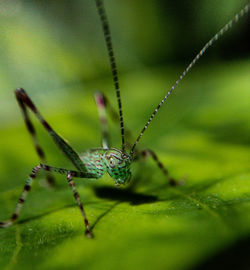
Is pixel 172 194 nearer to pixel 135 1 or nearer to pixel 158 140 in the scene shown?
pixel 158 140

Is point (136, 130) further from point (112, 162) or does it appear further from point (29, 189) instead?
point (29, 189)

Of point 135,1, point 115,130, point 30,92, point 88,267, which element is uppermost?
point 135,1

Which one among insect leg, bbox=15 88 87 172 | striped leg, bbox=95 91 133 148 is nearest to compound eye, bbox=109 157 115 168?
insect leg, bbox=15 88 87 172

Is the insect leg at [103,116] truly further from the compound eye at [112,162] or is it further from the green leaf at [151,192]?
the compound eye at [112,162]

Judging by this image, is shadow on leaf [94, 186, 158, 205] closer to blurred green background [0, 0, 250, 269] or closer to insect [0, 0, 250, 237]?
blurred green background [0, 0, 250, 269]

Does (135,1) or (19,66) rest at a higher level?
(135,1)

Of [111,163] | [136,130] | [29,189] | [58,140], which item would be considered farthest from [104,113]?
[29,189]

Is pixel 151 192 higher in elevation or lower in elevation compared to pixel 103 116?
lower

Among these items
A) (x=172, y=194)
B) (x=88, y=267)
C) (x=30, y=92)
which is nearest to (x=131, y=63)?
(x=30, y=92)
